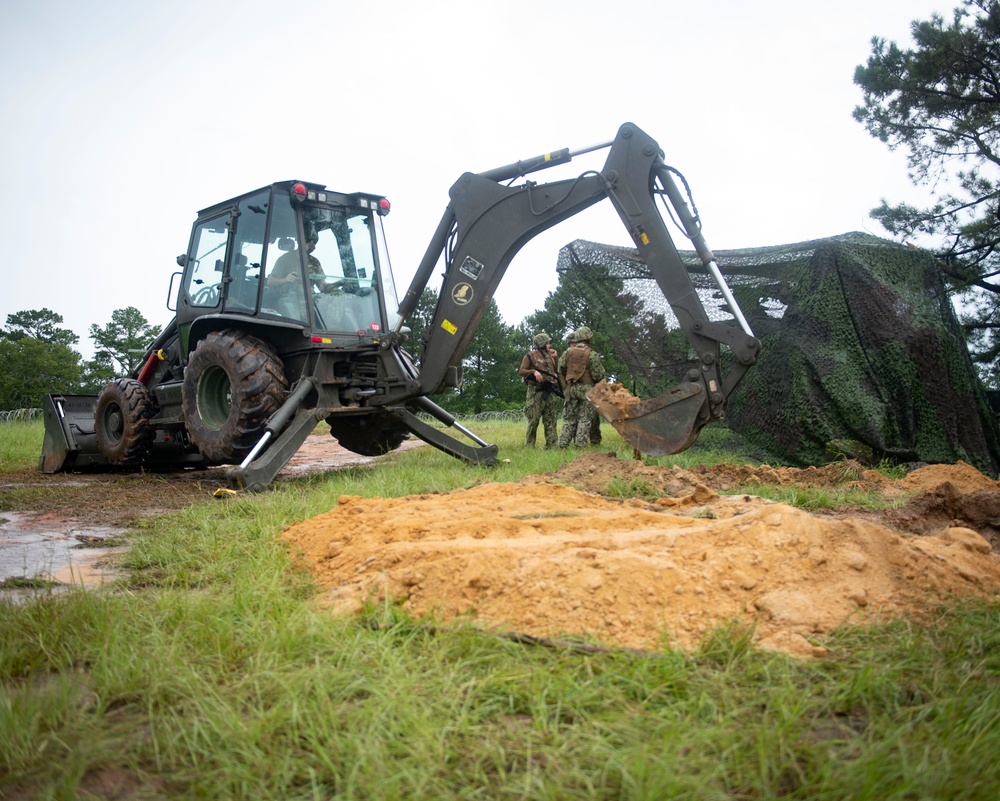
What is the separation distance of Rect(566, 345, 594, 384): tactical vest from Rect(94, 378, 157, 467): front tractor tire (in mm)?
4762

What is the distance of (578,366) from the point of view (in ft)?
30.7

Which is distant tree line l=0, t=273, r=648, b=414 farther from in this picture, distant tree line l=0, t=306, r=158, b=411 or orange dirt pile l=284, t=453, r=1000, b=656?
orange dirt pile l=284, t=453, r=1000, b=656

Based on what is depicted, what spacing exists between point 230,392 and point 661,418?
3714mm

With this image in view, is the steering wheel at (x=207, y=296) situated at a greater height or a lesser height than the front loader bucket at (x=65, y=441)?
greater

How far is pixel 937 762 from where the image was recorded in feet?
5.15

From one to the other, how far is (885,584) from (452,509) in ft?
6.56

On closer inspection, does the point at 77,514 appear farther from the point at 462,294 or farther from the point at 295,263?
the point at 462,294

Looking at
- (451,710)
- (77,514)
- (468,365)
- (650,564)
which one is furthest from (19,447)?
(468,365)

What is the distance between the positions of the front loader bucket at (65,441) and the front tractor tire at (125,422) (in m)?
0.29

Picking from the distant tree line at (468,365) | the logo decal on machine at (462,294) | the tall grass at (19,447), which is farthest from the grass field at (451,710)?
the distant tree line at (468,365)

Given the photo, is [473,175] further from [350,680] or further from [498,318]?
[498,318]

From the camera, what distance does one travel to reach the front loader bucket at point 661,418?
215 inches

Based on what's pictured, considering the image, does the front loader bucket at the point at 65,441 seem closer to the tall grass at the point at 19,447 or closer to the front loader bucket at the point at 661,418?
the tall grass at the point at 19,447

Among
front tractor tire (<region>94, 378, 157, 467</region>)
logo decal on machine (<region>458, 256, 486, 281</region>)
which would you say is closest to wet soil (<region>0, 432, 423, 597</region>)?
front tractor tire (<region>94, 378, 157, 467</region>)
